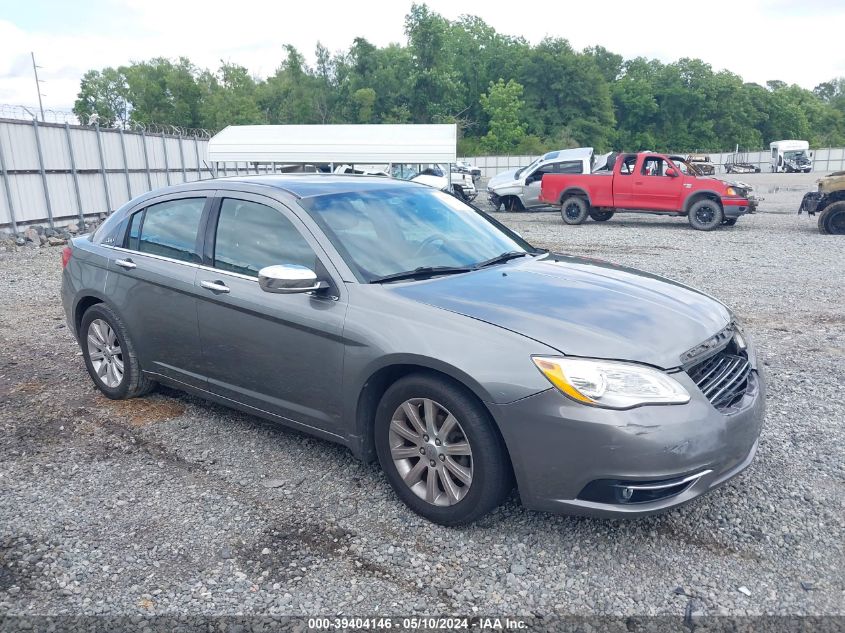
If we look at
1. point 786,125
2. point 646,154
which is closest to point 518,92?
point 786,125

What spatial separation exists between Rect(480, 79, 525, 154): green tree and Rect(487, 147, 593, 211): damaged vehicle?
4675 cm

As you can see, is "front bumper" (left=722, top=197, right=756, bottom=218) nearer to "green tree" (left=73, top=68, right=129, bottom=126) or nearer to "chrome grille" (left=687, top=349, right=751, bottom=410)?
"chrome grille" (left=687, top=349, right=751, bottom=410)

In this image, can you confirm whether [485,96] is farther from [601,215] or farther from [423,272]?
[423,272]

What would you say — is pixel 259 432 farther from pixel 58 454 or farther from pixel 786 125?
Answer: pixel 786 125

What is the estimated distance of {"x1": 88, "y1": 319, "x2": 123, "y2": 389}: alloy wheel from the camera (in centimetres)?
498

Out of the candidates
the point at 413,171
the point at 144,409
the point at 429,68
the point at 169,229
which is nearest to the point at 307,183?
the point at 169,229

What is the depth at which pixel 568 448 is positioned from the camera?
2865mm

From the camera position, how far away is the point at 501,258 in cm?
420

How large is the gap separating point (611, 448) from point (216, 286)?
8.08ft

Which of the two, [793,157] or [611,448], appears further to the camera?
[793,157]

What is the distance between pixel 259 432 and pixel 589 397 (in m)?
2.45

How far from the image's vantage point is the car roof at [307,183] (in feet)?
13.7

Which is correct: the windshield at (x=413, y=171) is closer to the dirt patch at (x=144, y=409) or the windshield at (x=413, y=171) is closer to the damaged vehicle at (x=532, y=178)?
the damaged vehicle at (x=532, y=178)

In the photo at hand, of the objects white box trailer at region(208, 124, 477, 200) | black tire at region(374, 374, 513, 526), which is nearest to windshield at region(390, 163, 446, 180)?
white box trailer at region(208, 124, 477, 200)
